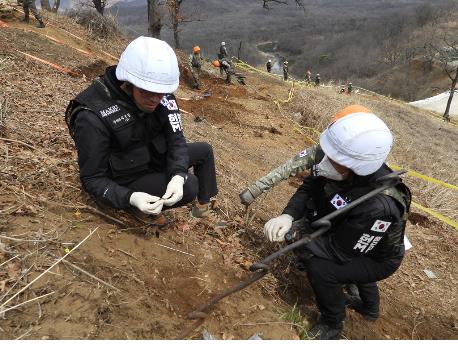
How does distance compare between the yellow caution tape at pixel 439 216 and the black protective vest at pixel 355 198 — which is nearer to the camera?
the black protective vest at pixel 355 198

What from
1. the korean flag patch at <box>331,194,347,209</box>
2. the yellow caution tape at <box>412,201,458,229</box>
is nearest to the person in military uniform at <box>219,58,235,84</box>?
the yellow caution tape at <box>412,201,458,229</box>

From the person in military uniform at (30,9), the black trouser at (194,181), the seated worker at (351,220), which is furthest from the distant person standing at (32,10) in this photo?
the seated worker at (351,220)

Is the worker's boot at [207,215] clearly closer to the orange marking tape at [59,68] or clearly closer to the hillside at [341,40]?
the orange marking tape at [59,68]

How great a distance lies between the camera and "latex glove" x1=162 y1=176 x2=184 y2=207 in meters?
2.55

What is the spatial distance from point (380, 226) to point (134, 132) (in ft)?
5.36

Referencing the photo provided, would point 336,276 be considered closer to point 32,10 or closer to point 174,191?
point 174,191

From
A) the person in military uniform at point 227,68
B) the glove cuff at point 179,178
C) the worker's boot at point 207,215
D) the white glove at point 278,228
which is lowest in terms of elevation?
the person in military uniform at point 227,68

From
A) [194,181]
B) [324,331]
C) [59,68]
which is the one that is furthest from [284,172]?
[59,68]

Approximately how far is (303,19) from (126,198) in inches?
4005

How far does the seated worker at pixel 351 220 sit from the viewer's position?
2361 mm

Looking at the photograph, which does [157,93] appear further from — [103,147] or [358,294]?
[358,294]

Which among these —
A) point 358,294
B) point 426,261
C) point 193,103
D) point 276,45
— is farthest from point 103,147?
point 276,45

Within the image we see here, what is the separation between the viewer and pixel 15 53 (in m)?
6.29

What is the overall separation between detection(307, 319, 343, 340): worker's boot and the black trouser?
121 cm
